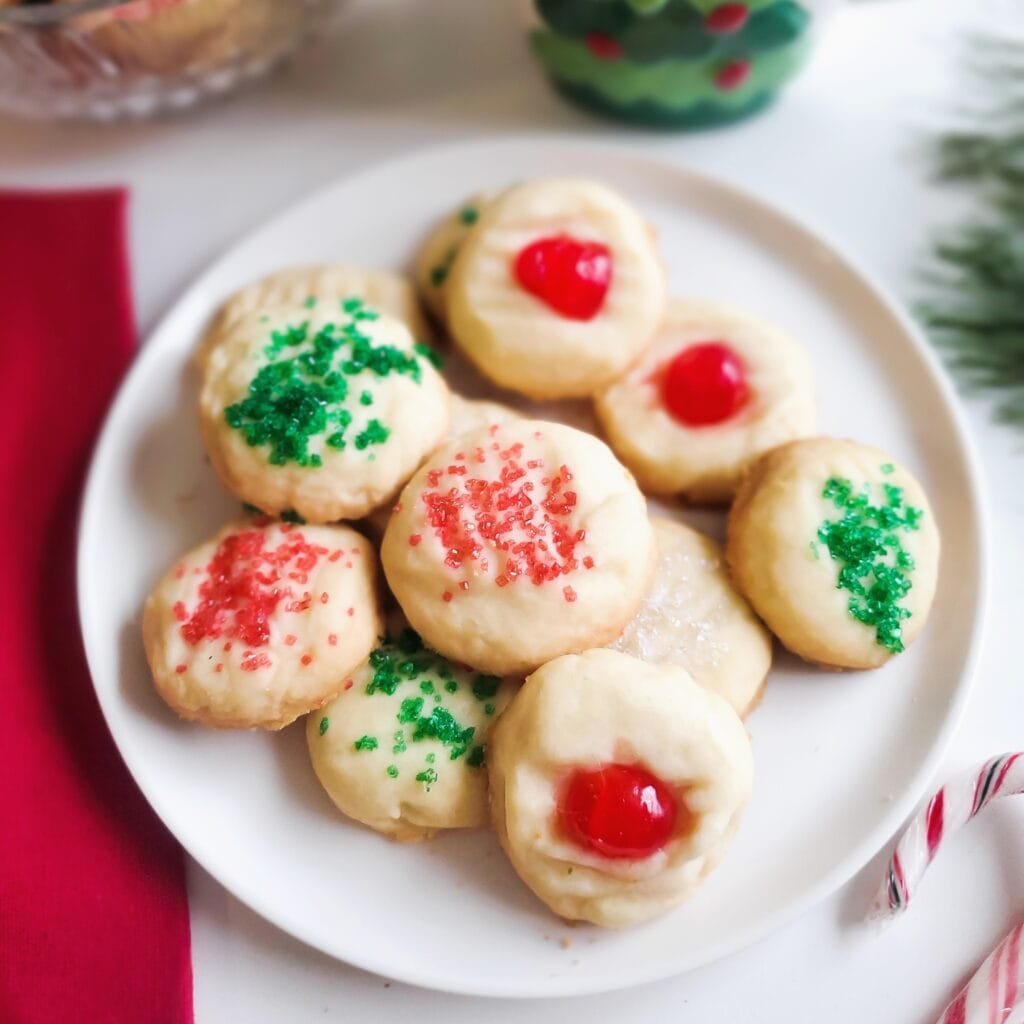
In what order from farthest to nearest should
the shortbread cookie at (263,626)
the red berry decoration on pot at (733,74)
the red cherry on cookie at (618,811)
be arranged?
the red berry decoration on pot at (733,74), the shortbread cookie at (263,626), the red cherry on cookie at (618,811)

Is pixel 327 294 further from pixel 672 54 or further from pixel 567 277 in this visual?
pixel 672 54

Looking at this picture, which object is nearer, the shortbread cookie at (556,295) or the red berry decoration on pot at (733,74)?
the shortbread cookie at (556,295)

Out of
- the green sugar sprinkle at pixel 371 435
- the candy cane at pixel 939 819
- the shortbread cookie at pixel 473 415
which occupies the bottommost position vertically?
the candy cane at pixel 939 819

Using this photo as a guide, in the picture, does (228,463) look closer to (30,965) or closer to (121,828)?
(121,828)

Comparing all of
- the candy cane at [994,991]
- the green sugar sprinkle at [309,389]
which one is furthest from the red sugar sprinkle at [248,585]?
the candy cane at [994,991]

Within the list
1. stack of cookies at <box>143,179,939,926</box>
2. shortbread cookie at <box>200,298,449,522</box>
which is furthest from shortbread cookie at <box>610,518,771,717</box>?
shortbread cookie at <box>200,298,449,522</box>

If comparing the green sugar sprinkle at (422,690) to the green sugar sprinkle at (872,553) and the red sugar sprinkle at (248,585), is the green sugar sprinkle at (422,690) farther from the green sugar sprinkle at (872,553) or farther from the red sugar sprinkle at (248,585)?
the green sugar sprinkle at (872,553)

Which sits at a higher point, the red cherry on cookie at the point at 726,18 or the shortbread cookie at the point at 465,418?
the red cherry on cookie at the point at 726,18

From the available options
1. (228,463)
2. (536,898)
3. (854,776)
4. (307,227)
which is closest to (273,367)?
(228,463)
